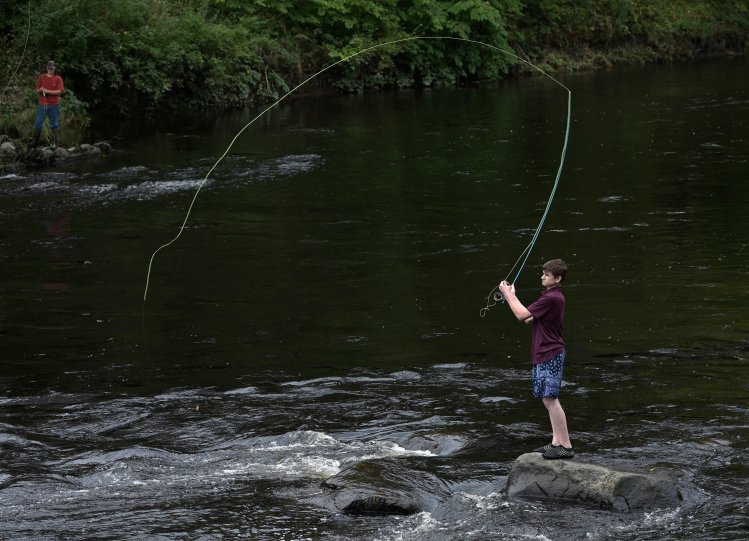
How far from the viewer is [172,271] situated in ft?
47.3

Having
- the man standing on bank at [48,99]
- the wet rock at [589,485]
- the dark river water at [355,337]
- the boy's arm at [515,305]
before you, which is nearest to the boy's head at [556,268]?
the boy's arm at [515,305]

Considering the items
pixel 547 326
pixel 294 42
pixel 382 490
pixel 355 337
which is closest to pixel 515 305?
pixel 547 326

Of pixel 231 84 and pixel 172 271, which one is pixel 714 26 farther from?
pixel 172 271

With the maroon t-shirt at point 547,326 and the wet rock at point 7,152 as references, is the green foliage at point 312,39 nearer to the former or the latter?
the wet rock at point 7,152

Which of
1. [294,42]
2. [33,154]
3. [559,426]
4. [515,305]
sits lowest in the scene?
[559,426]

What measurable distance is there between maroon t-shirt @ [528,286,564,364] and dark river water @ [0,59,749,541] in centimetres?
87

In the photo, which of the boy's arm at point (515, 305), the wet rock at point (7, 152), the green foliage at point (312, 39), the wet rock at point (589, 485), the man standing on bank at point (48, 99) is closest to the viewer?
the wet rock at point (589, 485)

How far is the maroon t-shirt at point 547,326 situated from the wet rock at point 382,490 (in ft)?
3.56

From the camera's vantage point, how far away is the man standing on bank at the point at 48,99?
22422 millimetres

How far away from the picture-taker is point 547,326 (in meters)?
7.93

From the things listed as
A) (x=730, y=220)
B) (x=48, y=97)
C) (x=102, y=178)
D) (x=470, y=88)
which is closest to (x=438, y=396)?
(x=730, y=220)

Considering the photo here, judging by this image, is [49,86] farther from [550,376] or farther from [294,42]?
[550,376]

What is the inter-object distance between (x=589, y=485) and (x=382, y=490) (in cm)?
129

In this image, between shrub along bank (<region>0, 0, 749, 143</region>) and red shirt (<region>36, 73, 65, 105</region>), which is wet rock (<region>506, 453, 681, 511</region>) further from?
shrub along bank (<region>0, 0, 749, 143</region>)
